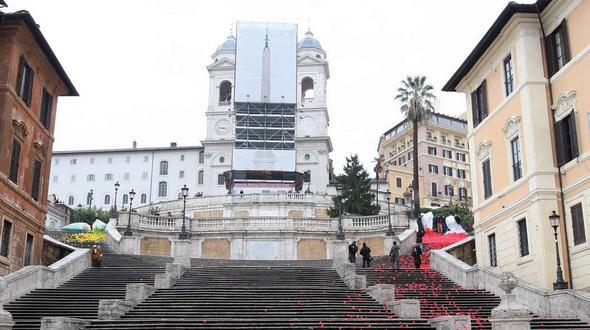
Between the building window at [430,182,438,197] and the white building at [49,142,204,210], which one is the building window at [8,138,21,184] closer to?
the white building at [49,142,204,210]

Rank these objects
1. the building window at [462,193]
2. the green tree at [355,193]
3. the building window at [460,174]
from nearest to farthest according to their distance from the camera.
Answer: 1. the green tree at [355,193]
2. the building window at [462,193]
3. the building window at [460,174]

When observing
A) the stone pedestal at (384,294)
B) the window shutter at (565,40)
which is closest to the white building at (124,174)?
the stone pedestal at (384,294)

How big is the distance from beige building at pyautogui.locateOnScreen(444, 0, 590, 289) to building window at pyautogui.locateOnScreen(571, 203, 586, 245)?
0.12ft

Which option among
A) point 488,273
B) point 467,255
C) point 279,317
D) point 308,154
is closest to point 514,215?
point 488,273

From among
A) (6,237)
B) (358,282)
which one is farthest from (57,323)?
(358,282)

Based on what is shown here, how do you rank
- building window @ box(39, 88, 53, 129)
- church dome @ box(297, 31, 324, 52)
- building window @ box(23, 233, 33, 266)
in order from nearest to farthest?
1. building window @ box(23, 233, 33, 266)
2. building window @ box(39, 88, 53, 129)
3. church dome @ box(297, 31, 324, 52)

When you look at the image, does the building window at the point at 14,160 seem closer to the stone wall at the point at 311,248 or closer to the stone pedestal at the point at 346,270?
the stone pedestal at the point at 346,270

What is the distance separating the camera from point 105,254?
38.9m

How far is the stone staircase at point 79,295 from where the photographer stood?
75.6 feet

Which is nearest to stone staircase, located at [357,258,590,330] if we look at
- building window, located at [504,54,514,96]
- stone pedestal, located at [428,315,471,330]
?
stone pedestal, located at [428,315,471,330]

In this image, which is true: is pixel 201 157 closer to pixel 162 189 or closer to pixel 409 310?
pixel 162 189

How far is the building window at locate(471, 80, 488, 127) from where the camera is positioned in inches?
1280

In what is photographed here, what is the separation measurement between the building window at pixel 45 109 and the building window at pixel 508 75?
2153 cm

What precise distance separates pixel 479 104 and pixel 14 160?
70.0 ft
